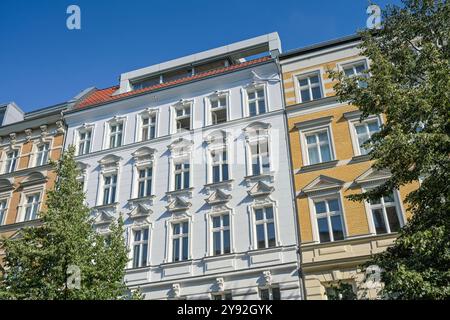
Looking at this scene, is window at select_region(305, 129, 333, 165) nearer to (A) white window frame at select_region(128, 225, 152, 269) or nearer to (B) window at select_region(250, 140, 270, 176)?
(B) window at select_region(250, 140, 270, 176)

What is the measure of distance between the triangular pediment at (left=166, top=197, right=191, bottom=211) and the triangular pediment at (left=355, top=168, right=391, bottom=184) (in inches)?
279

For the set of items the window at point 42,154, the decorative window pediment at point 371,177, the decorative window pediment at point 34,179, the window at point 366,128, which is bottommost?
the decorative window pediment at point 371,177

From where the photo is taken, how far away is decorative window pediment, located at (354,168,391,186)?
1655 cm

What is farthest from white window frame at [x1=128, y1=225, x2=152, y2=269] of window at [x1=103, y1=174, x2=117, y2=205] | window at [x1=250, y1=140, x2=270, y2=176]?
window at [x1=250, y1=140, x2=270, y2=176]

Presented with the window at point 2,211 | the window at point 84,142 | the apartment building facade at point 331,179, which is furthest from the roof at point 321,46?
the window at point 2,211

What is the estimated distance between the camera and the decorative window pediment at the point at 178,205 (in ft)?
61.2

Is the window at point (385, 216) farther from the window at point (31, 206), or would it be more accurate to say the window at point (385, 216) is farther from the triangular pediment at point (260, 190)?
the window at point (31, 206)

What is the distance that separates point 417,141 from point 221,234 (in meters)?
9.92

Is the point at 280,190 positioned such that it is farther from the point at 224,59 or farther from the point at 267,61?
the point at 224,59

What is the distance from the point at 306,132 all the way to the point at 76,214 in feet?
33.2

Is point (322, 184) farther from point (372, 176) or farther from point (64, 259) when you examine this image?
point (64, 259)

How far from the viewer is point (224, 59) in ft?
80.9

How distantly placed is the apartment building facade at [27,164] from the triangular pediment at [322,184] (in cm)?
1282

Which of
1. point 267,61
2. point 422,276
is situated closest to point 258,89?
point 267,61
